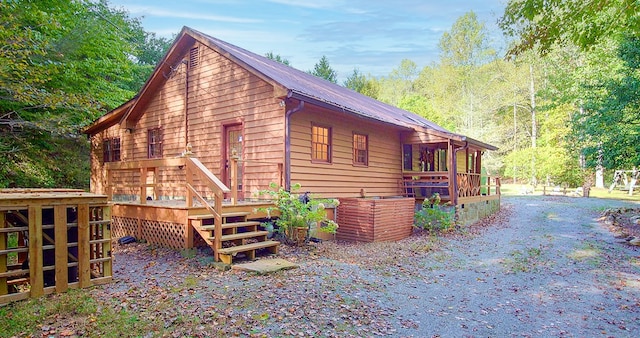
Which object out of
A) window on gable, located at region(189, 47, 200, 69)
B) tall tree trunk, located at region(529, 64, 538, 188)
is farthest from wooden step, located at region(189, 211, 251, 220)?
tall tree trunk, located at region(529, 64, 538, 188)

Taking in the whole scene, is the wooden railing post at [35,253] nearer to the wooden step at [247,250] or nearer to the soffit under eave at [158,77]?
the wooden step at [247,250]

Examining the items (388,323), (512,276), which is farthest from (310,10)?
(388,323)

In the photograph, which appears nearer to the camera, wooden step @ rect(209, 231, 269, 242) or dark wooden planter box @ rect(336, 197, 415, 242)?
wooden step @ rect(209, 231, 269, 242)

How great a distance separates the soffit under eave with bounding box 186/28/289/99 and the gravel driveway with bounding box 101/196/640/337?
3.48 metres

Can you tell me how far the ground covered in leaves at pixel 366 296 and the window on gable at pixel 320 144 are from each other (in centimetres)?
276

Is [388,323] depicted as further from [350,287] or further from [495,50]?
[495,50]

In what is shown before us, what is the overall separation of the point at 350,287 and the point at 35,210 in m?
4.22

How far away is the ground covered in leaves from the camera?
13.2ft

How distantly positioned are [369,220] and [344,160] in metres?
2.22

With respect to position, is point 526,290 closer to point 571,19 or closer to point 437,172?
point 571,19

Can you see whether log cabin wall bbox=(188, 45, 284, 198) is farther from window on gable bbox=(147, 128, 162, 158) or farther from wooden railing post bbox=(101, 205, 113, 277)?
wooden railing post bbox=(101, 205, 113, 277)

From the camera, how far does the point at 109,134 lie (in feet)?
46.9

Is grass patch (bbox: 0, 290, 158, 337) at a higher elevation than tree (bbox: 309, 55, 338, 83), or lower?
lower

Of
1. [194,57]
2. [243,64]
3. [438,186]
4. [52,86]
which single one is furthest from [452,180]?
[52,86]
